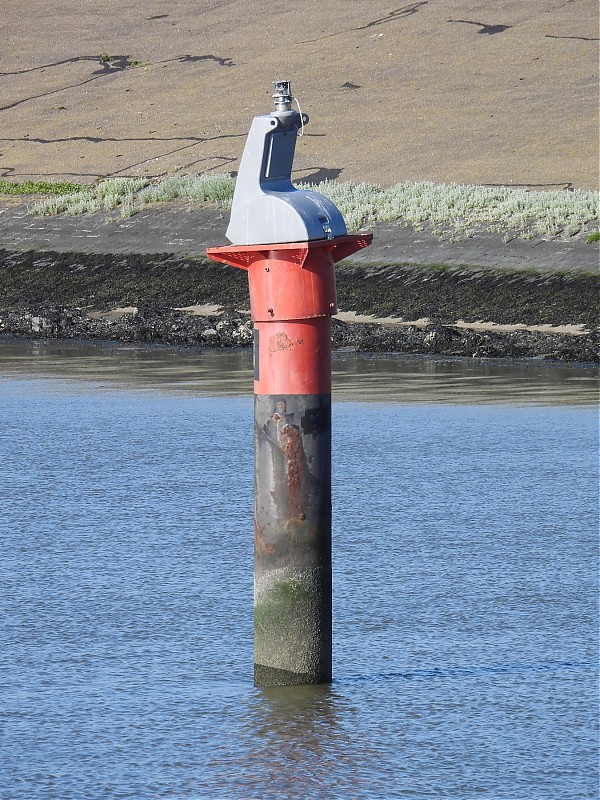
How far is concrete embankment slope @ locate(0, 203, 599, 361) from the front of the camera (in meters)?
20.3

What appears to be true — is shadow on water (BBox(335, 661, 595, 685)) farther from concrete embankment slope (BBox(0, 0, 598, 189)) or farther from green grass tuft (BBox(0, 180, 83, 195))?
green grass tuft (BBox(0, 180, 83, 195))

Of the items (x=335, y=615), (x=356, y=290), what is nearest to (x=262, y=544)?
(x=335, y=615)

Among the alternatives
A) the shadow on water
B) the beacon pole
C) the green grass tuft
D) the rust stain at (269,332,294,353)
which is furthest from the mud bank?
the rust stain at (269,332,294,353)

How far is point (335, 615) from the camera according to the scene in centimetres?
754

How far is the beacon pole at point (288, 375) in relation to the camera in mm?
6160

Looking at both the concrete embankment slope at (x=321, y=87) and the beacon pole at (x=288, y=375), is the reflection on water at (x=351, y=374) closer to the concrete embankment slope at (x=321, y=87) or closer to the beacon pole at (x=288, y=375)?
the beacon pole at (x=288, y=375)

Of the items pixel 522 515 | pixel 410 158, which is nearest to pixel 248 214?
pixel 522 515

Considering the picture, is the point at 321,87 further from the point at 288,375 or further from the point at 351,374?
the point at 288,375

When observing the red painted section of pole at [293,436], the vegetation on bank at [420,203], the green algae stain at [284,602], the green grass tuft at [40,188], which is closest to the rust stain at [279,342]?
the red painted section of pole at [293,436]

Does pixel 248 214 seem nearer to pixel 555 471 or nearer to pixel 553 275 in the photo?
pixel 555 471

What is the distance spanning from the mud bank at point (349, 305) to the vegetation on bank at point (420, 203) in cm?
211

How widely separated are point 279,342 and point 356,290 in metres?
17.3

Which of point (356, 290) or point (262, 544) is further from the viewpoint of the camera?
point (356, 290)

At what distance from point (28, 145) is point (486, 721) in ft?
138
